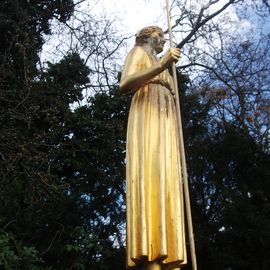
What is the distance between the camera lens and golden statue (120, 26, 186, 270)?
13.3ft

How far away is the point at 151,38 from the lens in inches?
200

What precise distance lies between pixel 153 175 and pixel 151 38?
1.36 metres

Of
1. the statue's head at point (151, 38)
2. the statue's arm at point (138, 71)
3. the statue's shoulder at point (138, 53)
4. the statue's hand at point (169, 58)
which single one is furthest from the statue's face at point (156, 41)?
the statue's hand at point (169, 58)

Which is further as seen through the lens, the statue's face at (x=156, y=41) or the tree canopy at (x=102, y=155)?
the tree canopy at (x=102, y=155)

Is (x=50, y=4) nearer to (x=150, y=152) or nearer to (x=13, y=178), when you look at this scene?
(x=13, y=178)

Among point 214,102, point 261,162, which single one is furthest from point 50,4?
point 261,162

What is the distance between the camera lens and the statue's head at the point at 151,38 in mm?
5070

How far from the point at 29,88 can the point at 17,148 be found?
2.97 ft

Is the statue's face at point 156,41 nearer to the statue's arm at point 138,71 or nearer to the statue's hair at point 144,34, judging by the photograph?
the statue's hair at point 144,34

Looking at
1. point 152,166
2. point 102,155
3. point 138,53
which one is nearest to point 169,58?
point 138,53

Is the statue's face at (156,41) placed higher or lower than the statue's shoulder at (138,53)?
higher

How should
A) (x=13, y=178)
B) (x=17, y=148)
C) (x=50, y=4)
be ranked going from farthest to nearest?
(x=50, y=4)
(x=13, y=178)
(x=17, y=148)

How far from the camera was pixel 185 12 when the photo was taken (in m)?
14.5

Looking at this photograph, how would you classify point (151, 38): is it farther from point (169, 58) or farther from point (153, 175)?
point (153, 175)
